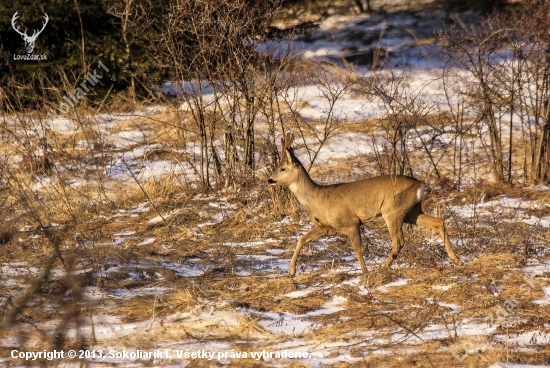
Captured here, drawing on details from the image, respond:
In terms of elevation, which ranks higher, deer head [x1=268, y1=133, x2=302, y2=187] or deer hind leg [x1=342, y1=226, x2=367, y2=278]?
deer head [x1=268, y1=133, x2=302, y2=187]

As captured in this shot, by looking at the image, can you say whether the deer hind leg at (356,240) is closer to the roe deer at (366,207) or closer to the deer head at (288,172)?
the roe deer at (366,207)

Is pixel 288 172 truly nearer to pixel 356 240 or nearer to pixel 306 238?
pixel 306 238

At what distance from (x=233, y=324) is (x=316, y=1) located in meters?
22.3

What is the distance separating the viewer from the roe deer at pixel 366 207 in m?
8.12

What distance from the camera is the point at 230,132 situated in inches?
463

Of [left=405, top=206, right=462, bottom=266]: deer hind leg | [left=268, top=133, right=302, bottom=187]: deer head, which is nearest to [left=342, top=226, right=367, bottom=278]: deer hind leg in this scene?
[left=405, top=206, right=462, bottom=266]: deer hind leg

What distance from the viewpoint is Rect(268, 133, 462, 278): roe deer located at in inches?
320

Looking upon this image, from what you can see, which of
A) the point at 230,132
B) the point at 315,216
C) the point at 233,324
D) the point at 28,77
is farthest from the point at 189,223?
the point at 28,77

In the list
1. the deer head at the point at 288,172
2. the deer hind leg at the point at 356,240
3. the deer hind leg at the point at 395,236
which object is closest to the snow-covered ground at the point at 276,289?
the deer hind leg at the point at 395,236

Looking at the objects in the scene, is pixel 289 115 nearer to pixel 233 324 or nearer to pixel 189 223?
Answer: pixel 189 223

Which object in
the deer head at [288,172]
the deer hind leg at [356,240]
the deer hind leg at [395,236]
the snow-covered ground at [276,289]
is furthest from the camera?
the deer head at [288,172]

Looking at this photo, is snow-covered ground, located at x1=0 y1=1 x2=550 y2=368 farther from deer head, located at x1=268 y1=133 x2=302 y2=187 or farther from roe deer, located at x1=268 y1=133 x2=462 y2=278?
deer head, located at x1=268 y1=133 x2=302 y2=187

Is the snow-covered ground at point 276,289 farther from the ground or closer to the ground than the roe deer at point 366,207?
closer to the ground

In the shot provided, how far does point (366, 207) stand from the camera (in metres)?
8.20
